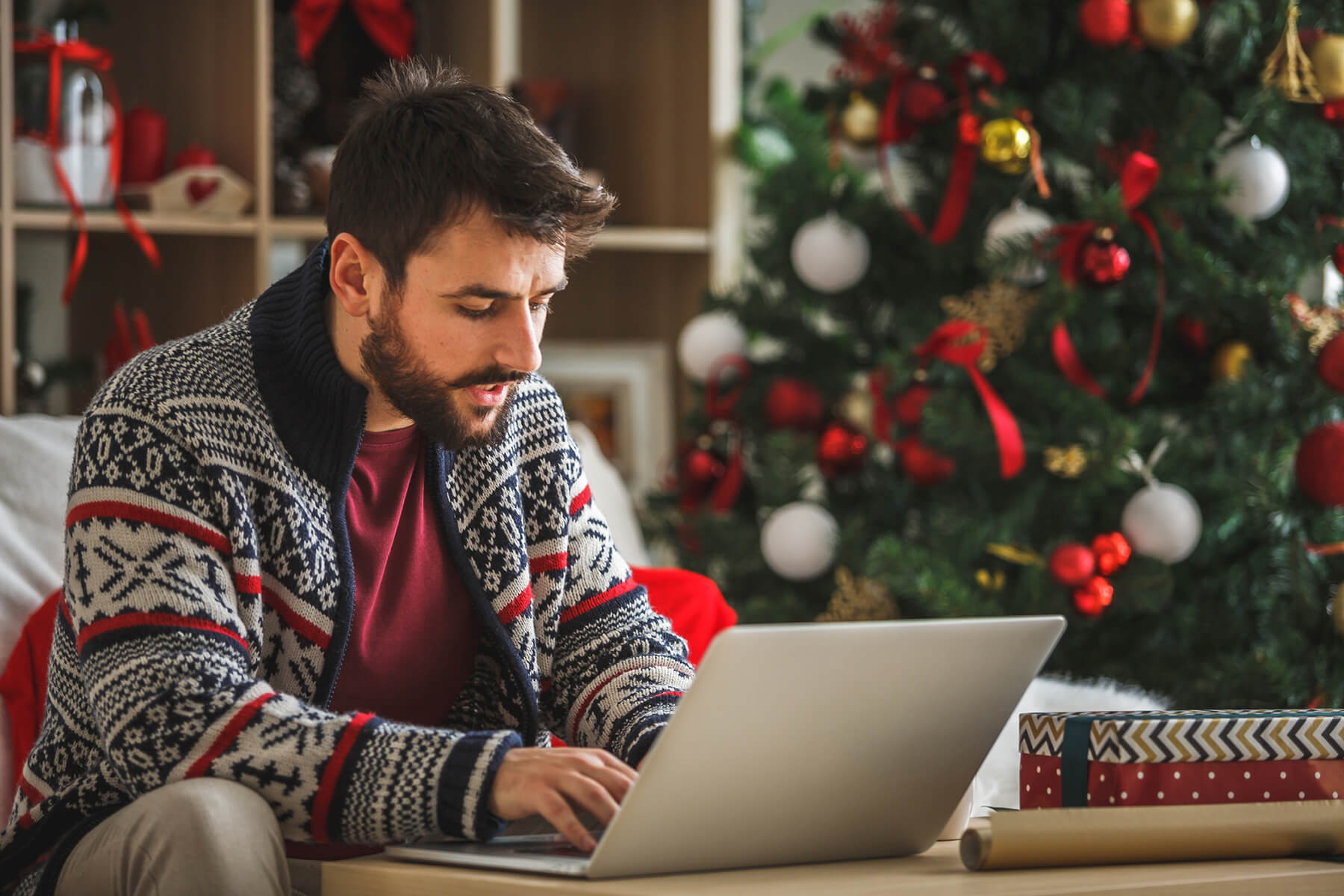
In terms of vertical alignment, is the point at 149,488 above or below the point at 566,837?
above

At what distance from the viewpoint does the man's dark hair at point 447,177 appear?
1.21 m

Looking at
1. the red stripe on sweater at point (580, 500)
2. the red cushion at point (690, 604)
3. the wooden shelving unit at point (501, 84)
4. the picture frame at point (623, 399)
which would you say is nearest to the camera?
the red stripe on sweater at point (580, 500)

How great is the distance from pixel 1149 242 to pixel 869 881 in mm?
1332

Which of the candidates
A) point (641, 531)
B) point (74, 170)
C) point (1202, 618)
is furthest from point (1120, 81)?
point (74, 170)

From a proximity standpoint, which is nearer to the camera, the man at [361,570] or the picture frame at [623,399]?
the man at [361,570]

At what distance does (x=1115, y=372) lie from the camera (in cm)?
210

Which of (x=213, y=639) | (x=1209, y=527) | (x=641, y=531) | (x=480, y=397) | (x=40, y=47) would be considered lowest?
(x=641, y=531)

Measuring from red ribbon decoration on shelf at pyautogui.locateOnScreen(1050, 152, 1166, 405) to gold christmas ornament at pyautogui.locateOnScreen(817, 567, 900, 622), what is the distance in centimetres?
38

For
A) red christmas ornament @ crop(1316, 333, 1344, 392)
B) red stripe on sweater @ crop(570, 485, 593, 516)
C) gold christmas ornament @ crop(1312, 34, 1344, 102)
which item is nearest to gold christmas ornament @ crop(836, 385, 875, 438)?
red christmas ornament @ crop(1316, 333, 1344, 392)

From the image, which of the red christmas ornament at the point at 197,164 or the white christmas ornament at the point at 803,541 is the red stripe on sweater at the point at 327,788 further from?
the red christmas ornament at the point at 197,164

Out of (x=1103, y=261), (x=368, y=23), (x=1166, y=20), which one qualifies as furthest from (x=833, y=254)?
(x=368, y=23)

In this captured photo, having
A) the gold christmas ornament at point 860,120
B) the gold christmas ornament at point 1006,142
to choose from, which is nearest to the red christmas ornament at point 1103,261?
the gold christmas ornament at point 1006,142

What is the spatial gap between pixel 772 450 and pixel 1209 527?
0.60m

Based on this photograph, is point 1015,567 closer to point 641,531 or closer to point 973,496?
point 973,496
